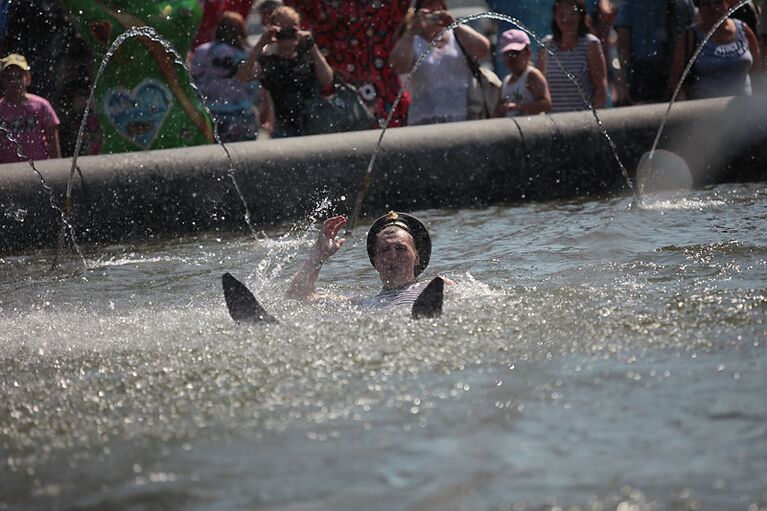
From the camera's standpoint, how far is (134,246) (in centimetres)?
985

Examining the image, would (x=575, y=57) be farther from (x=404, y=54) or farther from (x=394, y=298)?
(x=394, y=298)

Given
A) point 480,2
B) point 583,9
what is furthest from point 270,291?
point 480,2

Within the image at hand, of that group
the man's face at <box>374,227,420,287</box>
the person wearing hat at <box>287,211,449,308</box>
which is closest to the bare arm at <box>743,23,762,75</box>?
the person wearing hat at <box>287,211,449,308</box>

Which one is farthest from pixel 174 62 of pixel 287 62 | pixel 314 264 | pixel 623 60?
pixel 623 60

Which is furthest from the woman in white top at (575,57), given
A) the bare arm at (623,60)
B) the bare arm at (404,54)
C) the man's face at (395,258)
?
the man's face at (395,258)

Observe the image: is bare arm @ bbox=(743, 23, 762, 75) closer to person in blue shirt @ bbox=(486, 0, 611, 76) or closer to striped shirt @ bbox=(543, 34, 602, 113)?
striped shirt @ bbox=(543, 34, 602, 113)

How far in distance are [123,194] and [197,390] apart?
4.82 metres

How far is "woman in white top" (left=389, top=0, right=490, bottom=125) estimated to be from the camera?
35.1 feet

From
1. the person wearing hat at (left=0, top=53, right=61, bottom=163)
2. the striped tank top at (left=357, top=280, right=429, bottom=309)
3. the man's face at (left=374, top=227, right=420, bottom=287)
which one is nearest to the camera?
the striped tank top at (left=357, top=280, right=429, bottom=309)

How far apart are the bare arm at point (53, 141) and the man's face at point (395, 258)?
134 inches

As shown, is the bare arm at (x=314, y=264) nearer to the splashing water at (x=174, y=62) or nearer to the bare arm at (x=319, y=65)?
the splashing water at (x=174, y=62)

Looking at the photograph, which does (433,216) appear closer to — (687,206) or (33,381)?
(687,206)

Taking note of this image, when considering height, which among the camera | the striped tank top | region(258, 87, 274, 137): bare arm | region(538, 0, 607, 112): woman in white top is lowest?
the striped tank top

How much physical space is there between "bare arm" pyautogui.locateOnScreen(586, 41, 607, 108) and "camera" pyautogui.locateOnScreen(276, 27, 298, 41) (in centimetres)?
243
